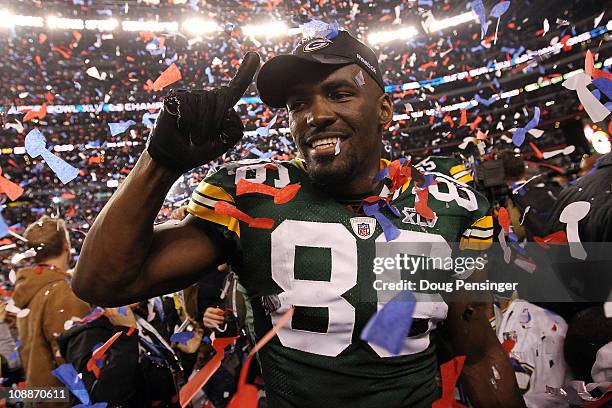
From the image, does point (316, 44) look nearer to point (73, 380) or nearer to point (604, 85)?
point (604, 85)

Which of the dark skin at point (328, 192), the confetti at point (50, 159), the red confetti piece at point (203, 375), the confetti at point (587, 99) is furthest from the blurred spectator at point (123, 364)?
the confetti at point (587, 99)

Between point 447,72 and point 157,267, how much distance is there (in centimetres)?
2348

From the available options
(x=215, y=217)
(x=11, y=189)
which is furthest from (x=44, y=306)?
(x=215, y=217)

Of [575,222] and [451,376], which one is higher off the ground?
[575,222]

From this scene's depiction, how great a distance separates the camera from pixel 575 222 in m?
1.84

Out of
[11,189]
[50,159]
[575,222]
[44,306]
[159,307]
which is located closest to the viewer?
[50,159]

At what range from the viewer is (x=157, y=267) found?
126 cm

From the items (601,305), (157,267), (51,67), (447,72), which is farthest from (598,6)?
(51,67)

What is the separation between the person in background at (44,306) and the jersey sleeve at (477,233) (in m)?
1.92

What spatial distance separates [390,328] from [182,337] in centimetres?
196

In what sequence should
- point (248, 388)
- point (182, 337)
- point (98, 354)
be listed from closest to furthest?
1. point (248, 388)
2. point (98, 354)
3. point (182, 337)

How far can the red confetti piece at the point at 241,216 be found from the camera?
1351 mm

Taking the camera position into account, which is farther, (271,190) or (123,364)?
(123,364)

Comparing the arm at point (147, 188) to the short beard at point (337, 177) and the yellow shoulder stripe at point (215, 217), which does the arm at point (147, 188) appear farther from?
the short beard at point (337, 177)
